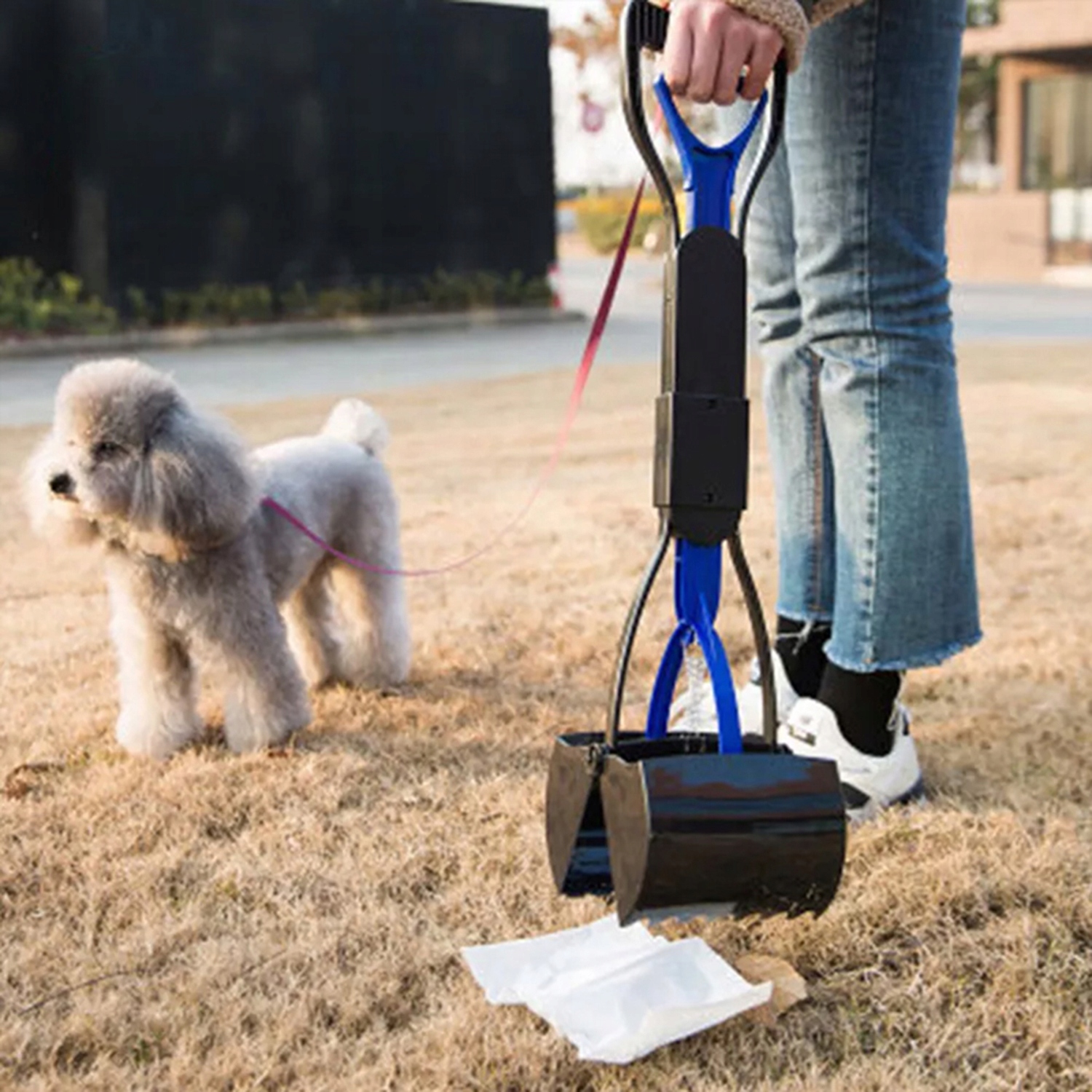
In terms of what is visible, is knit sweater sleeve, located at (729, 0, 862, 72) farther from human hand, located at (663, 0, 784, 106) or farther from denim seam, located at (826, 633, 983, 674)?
denim seam, located at (826, 633, 983, 674)

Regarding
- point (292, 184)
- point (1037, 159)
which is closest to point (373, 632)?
point (292, 184)

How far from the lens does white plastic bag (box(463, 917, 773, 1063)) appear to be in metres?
1.55

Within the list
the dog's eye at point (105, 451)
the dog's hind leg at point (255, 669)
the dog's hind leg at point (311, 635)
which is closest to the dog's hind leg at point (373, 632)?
the dog's hind leg at point (311, 635)

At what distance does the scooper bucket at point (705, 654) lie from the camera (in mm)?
1474

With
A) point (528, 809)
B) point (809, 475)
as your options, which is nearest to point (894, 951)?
point (528, 809)

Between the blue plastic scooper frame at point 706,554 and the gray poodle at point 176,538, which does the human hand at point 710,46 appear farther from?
the gray poodle at point 176,538

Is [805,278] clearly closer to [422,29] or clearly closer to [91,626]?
[91,626]

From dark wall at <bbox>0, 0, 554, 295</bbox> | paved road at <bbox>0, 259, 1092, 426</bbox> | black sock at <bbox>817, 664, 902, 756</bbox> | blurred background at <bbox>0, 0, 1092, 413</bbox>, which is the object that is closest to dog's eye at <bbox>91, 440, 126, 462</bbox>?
black sock at <bbox>817, 664, 902, 756</bbox>

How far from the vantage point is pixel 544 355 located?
10.9 meters

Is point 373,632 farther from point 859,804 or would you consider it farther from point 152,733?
point 859,804

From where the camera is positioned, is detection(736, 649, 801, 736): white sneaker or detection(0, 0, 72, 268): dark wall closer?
detection(736, 649, 801, 736): white sneaker

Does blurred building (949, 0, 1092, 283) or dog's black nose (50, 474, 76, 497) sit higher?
blurred building (949, 0, 1092, 283)

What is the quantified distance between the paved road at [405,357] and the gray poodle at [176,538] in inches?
194

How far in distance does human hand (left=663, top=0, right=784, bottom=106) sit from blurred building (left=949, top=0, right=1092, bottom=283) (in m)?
19.5
